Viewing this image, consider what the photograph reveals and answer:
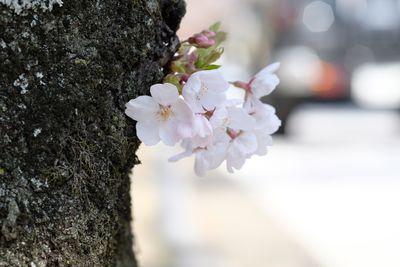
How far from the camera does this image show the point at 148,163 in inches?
349

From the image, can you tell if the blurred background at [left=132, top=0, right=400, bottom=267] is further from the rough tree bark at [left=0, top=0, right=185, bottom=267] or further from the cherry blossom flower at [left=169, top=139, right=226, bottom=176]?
the rough tree bark at [left=0, top=0, right=185, bottom=267]

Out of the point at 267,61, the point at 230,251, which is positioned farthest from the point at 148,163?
the point at 230,251

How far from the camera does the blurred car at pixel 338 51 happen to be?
9.18m

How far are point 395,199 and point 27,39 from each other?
5.75 m

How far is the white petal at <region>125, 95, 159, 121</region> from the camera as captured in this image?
110 centimetres

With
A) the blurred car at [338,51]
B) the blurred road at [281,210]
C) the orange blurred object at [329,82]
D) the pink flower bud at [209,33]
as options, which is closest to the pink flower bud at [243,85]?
the pink flower bud at [209,33]

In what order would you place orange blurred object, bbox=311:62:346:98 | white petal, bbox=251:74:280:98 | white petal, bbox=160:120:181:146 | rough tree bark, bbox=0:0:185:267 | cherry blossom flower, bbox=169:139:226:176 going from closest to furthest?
1. rough tree bark, bbox=0:0:185:267
2. white petal, bbox=160:120:181:146
3. cherry blossom flower, bbox=169:139:226:176
4. white petal, bbox=251:74:280:98
5. orange blurred object, bbox=311:62:346:98

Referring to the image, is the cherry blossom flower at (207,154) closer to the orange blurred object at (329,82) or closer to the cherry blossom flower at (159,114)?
the cherry blossom flower at (159,114)

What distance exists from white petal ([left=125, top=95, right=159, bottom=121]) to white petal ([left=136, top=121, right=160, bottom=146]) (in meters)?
0.01

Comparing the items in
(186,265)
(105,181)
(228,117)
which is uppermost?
(186,265)

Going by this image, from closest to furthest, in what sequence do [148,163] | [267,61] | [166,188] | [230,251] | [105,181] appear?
[105,181], [230,251], [166,188], [148,163], [267,61]

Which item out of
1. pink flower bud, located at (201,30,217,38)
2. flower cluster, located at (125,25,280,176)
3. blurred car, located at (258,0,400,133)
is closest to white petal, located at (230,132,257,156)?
flower cluster, located at (125,25,280,176)

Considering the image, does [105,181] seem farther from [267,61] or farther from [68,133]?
[267,61]

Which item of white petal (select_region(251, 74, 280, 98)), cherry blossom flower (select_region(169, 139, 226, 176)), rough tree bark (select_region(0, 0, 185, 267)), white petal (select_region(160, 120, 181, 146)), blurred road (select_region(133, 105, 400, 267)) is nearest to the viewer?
rough tree bark (select_region(0, 0, 185, 267))
